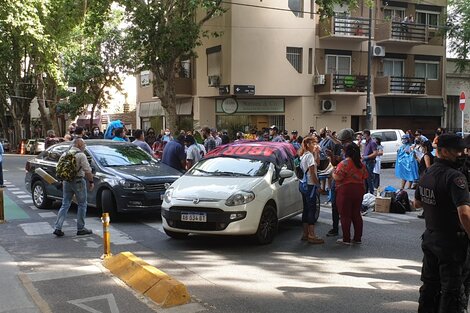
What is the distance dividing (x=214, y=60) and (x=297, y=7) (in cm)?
553

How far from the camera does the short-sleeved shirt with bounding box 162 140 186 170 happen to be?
1234cm

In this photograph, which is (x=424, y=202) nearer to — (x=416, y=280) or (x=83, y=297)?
(x=416, y=280)

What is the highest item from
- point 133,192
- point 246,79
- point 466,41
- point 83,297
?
point 466,41

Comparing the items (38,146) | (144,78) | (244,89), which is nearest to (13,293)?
(244,89)

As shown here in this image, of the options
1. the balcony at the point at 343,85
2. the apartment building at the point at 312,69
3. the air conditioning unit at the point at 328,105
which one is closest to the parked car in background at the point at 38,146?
the apartment building at the point at 312,69

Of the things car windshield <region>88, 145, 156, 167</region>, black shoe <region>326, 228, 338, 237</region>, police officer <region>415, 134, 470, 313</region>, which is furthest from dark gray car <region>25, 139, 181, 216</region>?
police officer <region>415, 134, 470, 313</region>

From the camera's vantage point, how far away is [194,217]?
795 cm

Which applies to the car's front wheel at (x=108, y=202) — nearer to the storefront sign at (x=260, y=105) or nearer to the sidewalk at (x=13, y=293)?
the sidewalk at (x=13, y=293)

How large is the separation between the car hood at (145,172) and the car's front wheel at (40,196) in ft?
7.85

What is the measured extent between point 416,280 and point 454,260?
257cm

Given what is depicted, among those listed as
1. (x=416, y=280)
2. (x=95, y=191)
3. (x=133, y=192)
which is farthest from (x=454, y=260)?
(x=95, y=191)

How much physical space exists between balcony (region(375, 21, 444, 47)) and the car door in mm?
23743

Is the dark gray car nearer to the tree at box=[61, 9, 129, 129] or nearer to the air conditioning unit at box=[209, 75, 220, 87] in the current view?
the air conditioning unit at box=[209, 75, 220, 87]

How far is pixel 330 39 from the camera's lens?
30156 millimetres
